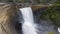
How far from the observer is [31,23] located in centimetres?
1311

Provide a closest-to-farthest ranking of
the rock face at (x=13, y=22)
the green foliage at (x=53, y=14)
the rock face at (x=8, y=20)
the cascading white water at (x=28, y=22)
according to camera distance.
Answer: the rock face at (x=8, y=20)
the rock face at (x=13, y=22)
the cascading white water at (x=28, y=22)
the green foliage at (x=53, y=14)

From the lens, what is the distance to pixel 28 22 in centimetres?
1295

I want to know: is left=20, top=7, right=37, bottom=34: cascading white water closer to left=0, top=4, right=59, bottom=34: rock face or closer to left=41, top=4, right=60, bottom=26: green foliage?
left=0, top=4, right=59, bottom=34: rock face

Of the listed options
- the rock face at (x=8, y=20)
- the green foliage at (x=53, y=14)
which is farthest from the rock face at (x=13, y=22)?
the green foliage at (x=53, y=14)

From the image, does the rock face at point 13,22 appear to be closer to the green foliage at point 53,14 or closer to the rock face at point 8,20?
the rock face at point 8,20

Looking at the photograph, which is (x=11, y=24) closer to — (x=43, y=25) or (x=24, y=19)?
(x=24, y=19)

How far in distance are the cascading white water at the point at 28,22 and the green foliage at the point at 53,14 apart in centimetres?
108

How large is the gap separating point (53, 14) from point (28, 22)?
7.06ft

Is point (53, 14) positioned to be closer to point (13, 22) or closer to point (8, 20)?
point (13, 22)

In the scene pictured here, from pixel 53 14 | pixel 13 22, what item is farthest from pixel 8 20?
pixel 53 14

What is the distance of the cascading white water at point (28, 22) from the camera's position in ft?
38.8

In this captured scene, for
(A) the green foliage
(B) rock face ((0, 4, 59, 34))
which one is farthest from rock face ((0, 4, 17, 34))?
(A) the green foliage

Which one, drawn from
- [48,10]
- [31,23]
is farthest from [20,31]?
[48,10]

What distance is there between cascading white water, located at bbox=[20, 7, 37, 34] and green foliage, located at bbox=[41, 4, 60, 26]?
108 centimetres
